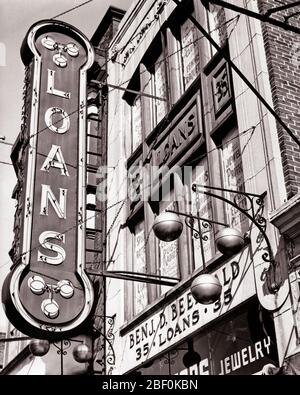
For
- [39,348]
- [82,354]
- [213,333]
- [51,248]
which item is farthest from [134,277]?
[39,348]

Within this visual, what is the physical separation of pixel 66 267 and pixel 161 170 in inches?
132

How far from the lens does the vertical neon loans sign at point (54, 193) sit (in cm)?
1102

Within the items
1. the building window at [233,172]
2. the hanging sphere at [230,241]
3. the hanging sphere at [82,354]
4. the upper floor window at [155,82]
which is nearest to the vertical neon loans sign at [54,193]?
the upper floor window at [155,82]

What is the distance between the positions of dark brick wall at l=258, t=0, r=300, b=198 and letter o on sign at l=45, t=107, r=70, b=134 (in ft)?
15.0

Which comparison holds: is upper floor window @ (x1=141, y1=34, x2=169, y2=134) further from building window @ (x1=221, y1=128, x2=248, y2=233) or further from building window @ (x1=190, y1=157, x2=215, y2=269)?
building window @ (x1=221, y1=128, x2=248, y2=233)

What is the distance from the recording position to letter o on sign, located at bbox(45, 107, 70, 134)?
1312 cm

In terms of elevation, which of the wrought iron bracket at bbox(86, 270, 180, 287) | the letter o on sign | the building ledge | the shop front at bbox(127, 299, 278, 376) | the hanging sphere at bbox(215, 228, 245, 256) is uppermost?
the letter o on sign

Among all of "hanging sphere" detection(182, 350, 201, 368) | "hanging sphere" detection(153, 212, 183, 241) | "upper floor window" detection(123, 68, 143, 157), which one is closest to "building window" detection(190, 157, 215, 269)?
"hanging sphere" detection(182, 350, 201, 368)

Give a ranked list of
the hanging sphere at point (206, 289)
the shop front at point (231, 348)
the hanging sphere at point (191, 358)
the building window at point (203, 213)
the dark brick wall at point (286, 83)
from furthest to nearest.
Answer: the building window at point (203, 213) < the hanging sphere at point (191, 358) < the dark brick wall at point (286, 83) < the shop front at point (231, 348) < the hanging sphere at point (206, 289)

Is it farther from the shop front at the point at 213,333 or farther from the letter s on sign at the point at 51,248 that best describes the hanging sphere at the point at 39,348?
the letter s on sign at the point at 51,248

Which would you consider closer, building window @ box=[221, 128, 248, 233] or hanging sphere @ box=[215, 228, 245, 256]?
hanging sphere @ box=[215, 228, 245, 256]

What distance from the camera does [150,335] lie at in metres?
12.4

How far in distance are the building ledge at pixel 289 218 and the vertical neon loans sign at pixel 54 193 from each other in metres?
4.08

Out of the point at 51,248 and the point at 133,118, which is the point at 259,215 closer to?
the point at 51,248
